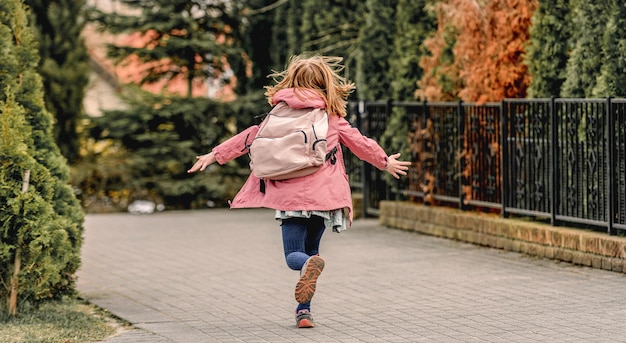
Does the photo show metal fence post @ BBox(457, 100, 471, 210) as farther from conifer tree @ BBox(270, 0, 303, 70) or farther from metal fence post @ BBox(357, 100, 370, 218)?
conifer tree @ BBox(270, 0, 303, 70)

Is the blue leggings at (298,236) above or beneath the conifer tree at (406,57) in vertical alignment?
beneath

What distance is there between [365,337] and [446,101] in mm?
7249

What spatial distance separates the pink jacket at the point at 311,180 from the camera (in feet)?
26.8

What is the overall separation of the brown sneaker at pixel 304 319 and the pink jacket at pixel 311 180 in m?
0.72

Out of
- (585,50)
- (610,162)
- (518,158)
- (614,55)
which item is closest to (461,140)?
(518,158)

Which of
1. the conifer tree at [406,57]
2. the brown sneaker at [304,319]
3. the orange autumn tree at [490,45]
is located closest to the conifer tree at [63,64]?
the conifer tree at [406,57]

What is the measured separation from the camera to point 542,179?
40.3 ft

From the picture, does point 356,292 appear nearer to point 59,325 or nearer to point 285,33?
point 59,325

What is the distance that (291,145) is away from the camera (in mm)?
8102

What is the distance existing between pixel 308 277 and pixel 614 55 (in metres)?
4.67

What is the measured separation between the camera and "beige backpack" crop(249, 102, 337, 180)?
8.09m

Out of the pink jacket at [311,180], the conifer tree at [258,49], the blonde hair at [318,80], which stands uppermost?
the conifer tree at [258,49]

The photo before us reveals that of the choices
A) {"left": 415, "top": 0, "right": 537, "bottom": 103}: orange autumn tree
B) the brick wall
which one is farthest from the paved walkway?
{"left": 415, "top": 0, "right": 537, "bottom": 103}: orange autumn tree

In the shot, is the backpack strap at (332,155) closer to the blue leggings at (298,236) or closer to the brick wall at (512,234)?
the blue leggings at (298,236)
